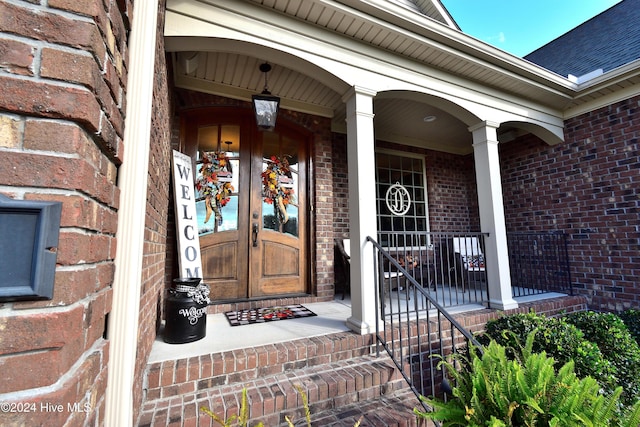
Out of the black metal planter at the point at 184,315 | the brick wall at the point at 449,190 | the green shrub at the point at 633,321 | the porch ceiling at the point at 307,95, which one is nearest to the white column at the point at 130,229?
the black metal planter at the point at 184,315

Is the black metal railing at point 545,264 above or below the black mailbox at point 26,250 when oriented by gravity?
below

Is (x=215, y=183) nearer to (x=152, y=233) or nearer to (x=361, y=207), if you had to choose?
(x=152, y=233)

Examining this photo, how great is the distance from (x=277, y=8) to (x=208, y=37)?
2.14 ft

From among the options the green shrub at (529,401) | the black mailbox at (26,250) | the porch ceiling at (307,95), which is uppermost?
the porch ceiling at (307,95)

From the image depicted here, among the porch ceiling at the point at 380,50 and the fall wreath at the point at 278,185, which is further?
the fall wreath at the point at 278,185

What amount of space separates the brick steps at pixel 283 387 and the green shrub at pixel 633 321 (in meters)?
3.24

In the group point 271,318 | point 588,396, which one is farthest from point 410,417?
point 271,318

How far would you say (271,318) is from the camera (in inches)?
110

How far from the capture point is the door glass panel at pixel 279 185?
3586 millimetres

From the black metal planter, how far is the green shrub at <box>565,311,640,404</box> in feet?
11.7

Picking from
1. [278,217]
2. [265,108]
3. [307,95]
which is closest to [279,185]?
[278,217]

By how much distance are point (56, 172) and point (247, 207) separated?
9.52 feet

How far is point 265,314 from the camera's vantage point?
2939 mm

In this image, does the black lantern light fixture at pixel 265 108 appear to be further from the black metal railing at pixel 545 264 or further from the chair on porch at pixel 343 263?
the black metal railing at pixel 545 264
